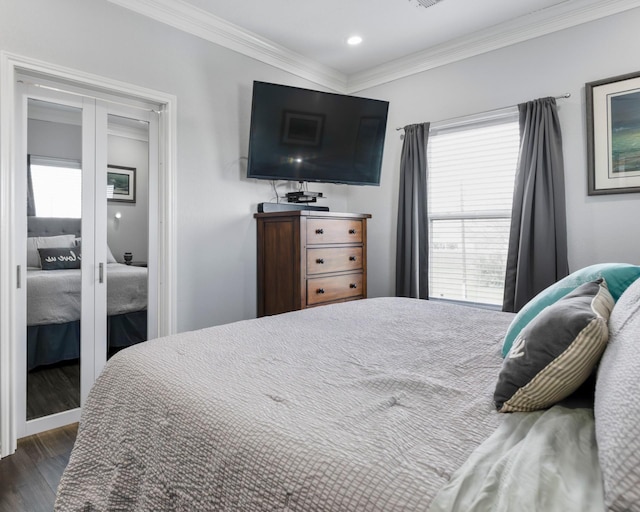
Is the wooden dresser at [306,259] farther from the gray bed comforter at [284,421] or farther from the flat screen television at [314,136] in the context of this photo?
the gray bed comforter at [284,421]

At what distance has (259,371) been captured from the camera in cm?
119

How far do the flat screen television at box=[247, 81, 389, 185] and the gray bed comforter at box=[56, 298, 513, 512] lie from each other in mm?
1941

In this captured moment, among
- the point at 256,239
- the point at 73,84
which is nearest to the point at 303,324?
the point at 256,239

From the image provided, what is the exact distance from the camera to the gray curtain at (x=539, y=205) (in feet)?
9.58

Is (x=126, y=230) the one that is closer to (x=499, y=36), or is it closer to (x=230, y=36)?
(x=230, y=36)

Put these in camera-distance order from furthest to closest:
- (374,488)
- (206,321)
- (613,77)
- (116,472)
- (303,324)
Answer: (206,321) → (613,77) → (303,324) → (116,472) → (374,488)

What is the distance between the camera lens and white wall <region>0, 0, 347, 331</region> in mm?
2389

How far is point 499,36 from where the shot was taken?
10.5 ft

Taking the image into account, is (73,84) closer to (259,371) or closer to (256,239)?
(256,239)

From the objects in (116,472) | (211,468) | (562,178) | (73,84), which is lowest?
(116,472)

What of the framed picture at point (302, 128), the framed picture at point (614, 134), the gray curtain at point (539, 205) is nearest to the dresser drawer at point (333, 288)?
the framed picture at point (302, 128)

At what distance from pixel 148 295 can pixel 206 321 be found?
1.60 feet

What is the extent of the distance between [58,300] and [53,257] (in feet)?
0.87

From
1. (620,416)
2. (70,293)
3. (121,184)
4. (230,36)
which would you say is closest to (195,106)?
(230,36)
